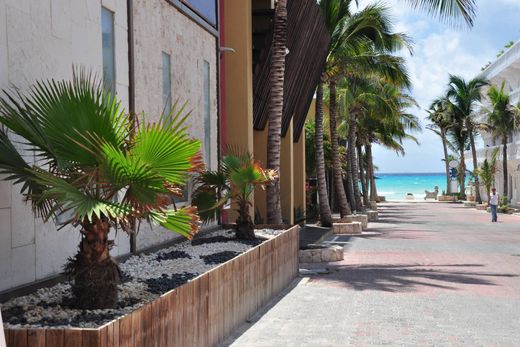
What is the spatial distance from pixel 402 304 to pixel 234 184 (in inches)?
129

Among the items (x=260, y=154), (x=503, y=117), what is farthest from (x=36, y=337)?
(x=503, y=117)

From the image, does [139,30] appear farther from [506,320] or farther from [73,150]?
[506,320]

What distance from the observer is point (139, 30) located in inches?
383

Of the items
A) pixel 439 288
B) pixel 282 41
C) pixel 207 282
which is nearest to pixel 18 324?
pixel 207 282

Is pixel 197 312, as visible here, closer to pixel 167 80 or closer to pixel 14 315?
pixel 14 315

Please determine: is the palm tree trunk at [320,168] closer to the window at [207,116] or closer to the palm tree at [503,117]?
the window at [207,116]

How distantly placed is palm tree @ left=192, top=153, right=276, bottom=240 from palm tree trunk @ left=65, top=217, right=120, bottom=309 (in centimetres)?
584

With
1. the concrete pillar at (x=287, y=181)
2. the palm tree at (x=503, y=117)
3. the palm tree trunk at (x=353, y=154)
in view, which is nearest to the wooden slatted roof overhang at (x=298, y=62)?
the concrete pillar at (x=287, y=181)

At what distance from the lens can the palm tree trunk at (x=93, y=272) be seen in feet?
17.7

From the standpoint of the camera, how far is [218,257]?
31.1 ft

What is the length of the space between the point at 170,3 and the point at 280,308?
16.0 ft

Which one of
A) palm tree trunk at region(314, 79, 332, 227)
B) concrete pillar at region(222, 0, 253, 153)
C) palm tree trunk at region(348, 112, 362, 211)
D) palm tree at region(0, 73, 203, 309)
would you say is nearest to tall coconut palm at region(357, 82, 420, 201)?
palm tree trunk at region(348, 112, 362, 211)

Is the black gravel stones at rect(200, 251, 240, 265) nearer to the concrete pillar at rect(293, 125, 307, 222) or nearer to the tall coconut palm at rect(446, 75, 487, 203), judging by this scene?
the concrete pillar at rect(293, 125, 307, 222)

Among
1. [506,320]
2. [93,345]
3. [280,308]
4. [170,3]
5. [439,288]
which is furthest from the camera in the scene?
[439,288]
